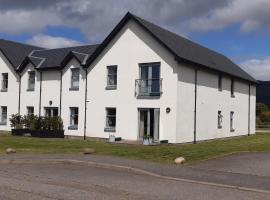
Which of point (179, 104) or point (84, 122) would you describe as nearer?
point (179, 104)

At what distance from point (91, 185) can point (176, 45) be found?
716 inches

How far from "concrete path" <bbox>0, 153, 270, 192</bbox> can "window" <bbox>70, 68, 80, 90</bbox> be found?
14.3 metres

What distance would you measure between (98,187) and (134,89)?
16871mm

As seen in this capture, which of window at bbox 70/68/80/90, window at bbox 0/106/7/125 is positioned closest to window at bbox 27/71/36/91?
window at bbox 0/106/7/125

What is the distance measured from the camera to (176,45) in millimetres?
28500

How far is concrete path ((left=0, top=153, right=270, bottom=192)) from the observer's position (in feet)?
40.8

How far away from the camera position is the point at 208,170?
14836 mm

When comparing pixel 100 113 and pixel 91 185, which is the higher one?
pixel 100 113

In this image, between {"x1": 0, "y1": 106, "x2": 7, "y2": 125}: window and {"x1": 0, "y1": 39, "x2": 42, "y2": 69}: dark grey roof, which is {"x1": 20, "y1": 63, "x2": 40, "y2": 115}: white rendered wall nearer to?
{"x1": 0, "y1": 39, "x2": 42, "y2": 69}: dark grey roof

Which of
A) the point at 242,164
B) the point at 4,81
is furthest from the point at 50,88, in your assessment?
the point at 242,164

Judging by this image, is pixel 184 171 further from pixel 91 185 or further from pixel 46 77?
pixel 46 77

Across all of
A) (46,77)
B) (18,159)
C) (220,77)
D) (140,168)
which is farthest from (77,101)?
(140,168)

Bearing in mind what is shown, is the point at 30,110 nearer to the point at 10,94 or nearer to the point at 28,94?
the point at 28,94

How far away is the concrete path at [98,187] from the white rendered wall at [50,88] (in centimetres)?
1845
